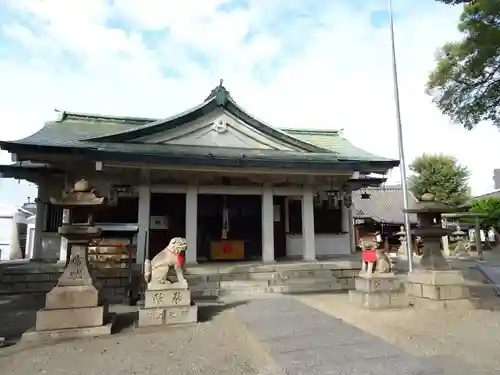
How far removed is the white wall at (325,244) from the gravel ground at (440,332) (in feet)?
20.6

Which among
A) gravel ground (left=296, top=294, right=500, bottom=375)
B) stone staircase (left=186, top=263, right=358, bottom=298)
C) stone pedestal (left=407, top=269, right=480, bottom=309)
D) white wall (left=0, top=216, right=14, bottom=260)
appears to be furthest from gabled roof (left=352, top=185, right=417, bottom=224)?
white wall (left=0, top=216, right=14, bottom=260)

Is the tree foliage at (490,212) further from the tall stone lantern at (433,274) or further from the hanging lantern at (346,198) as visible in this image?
the tall stone lantern at (433,274)

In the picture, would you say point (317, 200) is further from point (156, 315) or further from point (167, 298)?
point (156, 315)

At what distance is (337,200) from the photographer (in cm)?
1456

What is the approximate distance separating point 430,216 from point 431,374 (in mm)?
6196

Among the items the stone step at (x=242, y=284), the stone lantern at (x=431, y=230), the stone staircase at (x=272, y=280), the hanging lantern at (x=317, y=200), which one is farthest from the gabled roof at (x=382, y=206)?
the stone step at (x=242, y=284)

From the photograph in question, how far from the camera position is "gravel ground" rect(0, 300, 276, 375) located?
182 inches

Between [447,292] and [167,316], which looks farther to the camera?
[447,292]

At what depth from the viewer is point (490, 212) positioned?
2616cm

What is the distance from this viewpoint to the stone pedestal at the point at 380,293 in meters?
8.12

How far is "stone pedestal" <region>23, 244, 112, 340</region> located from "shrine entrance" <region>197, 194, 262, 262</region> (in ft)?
25.7

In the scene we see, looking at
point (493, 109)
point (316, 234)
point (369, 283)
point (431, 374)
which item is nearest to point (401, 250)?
point (316, 234)

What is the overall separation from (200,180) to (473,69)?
913 cm

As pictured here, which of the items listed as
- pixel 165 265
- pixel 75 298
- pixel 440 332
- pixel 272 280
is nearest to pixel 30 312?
pixel 75 298
